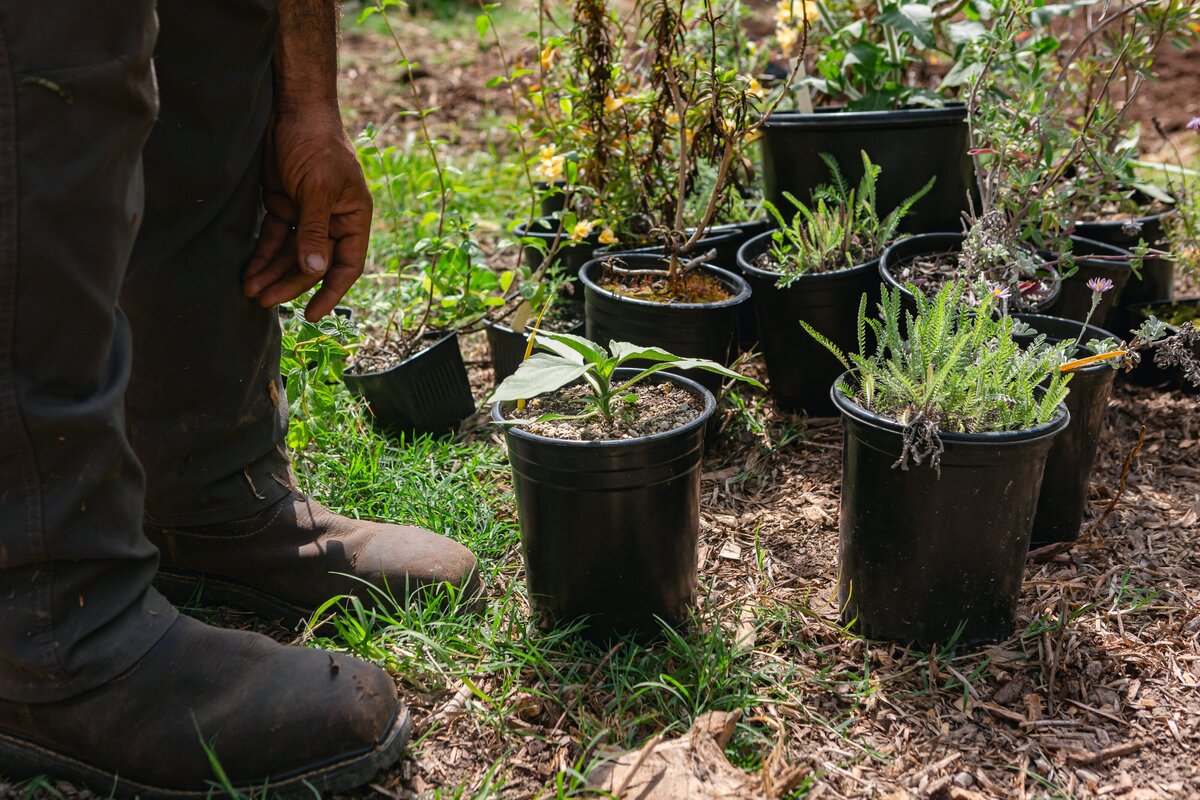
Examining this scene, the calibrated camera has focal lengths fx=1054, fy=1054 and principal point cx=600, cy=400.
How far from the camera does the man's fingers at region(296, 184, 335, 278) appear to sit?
6.00 ft

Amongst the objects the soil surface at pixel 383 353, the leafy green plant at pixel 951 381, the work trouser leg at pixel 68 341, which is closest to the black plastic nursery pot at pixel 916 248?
the leafy green plant at pixel 951 381

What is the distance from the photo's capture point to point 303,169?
71.3 inches

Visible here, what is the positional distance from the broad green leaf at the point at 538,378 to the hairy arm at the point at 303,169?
426 mm

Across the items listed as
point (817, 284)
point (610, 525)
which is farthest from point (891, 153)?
point (610, 525)

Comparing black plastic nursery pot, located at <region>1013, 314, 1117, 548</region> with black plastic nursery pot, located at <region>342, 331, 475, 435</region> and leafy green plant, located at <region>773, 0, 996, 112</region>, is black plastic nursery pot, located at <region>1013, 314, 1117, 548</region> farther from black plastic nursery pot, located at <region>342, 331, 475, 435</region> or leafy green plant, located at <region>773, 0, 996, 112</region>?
black plastic nursery pot, located at <region>342, 331, 475, 435</region>

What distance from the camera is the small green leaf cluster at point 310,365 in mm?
2250

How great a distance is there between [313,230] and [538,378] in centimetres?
51

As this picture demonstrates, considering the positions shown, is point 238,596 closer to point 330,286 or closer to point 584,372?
point 330,286

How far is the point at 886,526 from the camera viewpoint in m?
1.76

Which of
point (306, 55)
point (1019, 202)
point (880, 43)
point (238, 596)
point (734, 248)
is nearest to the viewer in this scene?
point (306, 55)

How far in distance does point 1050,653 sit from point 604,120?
1.76m

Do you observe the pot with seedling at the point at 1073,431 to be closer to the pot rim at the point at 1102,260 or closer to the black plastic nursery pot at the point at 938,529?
the black plastic nursery pot at the point at 938,529

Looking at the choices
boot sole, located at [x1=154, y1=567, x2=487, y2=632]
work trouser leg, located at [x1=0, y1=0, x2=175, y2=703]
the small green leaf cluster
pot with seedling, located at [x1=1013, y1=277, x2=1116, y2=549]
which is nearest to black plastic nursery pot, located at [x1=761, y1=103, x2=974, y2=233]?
pot with seedling, located at [x1=1013, y1=277, x2=1116, y2=549]

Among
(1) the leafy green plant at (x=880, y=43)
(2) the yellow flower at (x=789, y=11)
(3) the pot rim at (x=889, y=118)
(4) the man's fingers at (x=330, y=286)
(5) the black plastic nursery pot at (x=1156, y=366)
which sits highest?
(2) the yellow flower at (x=789, y=11)
